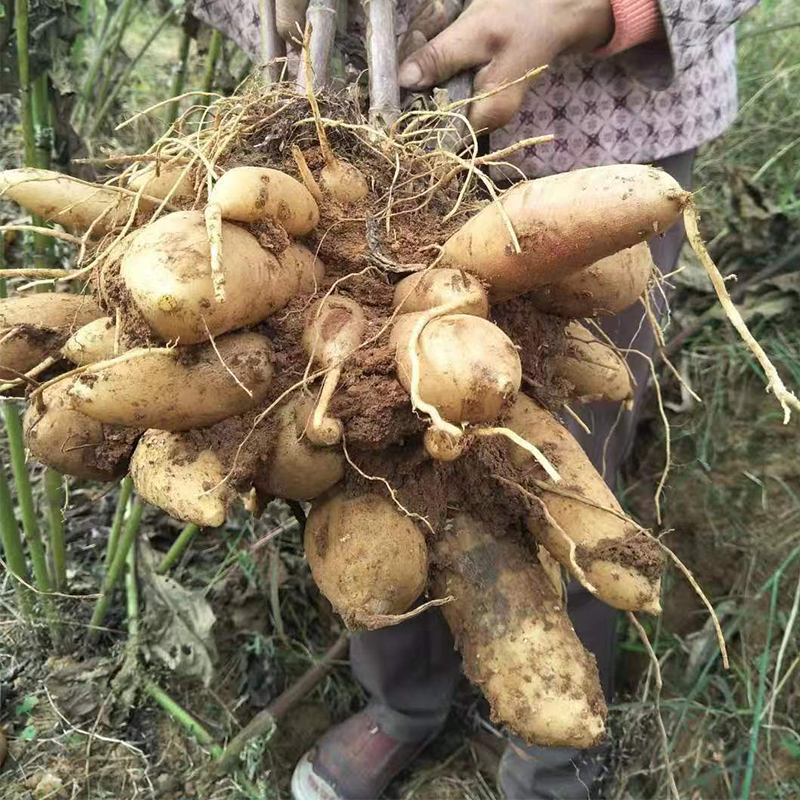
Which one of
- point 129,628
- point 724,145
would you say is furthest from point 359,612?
point 724,145

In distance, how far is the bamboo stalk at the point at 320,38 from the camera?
2.94 feet

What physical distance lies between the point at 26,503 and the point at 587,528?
3.57ft

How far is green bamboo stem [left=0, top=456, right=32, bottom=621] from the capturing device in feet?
4.39

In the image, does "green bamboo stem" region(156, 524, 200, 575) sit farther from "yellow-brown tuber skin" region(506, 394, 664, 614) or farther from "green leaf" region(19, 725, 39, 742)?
"yellow-brown tuber skin" region(506, 394, 664, 614)

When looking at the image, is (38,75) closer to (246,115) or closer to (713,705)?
(246,115)

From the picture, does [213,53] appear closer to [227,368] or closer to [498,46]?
[498,46]

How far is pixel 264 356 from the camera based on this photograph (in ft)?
2.40

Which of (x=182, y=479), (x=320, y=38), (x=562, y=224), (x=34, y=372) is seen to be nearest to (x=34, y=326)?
(x=34, y=372)

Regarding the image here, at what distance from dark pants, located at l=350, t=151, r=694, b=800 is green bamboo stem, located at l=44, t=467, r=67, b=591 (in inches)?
24.4

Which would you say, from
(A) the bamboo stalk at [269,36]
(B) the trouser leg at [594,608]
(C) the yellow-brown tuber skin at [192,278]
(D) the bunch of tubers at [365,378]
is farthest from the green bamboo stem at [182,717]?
(A) the bamboo stalk at [269,36]

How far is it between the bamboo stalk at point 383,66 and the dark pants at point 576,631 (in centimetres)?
52

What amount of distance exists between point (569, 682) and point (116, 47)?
1759mm

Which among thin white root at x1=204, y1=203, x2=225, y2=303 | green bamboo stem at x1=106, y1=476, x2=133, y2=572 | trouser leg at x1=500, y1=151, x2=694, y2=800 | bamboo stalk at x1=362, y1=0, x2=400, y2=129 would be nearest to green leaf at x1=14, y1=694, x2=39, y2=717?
green bamboo stem at x1=106, y1=476, x2=133, y2=572

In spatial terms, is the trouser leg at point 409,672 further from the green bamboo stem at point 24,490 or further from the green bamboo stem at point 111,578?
the green bamboo stem at point 24,490
